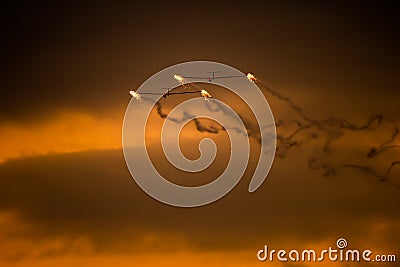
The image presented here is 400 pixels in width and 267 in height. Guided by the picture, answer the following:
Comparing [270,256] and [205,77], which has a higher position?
[205,77]

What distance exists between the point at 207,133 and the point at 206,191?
227cm

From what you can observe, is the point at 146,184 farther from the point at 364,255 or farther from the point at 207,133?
the point at 364,255

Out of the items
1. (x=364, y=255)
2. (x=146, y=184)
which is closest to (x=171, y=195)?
(x=146, y=184)

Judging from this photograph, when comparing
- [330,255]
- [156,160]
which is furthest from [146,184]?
[330,255]

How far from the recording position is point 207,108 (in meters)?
95.3

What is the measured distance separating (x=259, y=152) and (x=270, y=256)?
424 centimetres

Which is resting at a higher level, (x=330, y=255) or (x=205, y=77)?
(x=205, y=77)

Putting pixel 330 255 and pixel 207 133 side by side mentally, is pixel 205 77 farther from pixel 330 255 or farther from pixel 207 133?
pixel 330 255

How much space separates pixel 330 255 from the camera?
309 ft

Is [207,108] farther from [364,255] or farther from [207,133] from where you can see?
[364,255]

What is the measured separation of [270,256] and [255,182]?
3.00 m

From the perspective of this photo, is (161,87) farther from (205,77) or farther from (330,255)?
(330,255)

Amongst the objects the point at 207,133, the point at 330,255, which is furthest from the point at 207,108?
the point at 330,255

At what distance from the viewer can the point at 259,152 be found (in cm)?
9525
